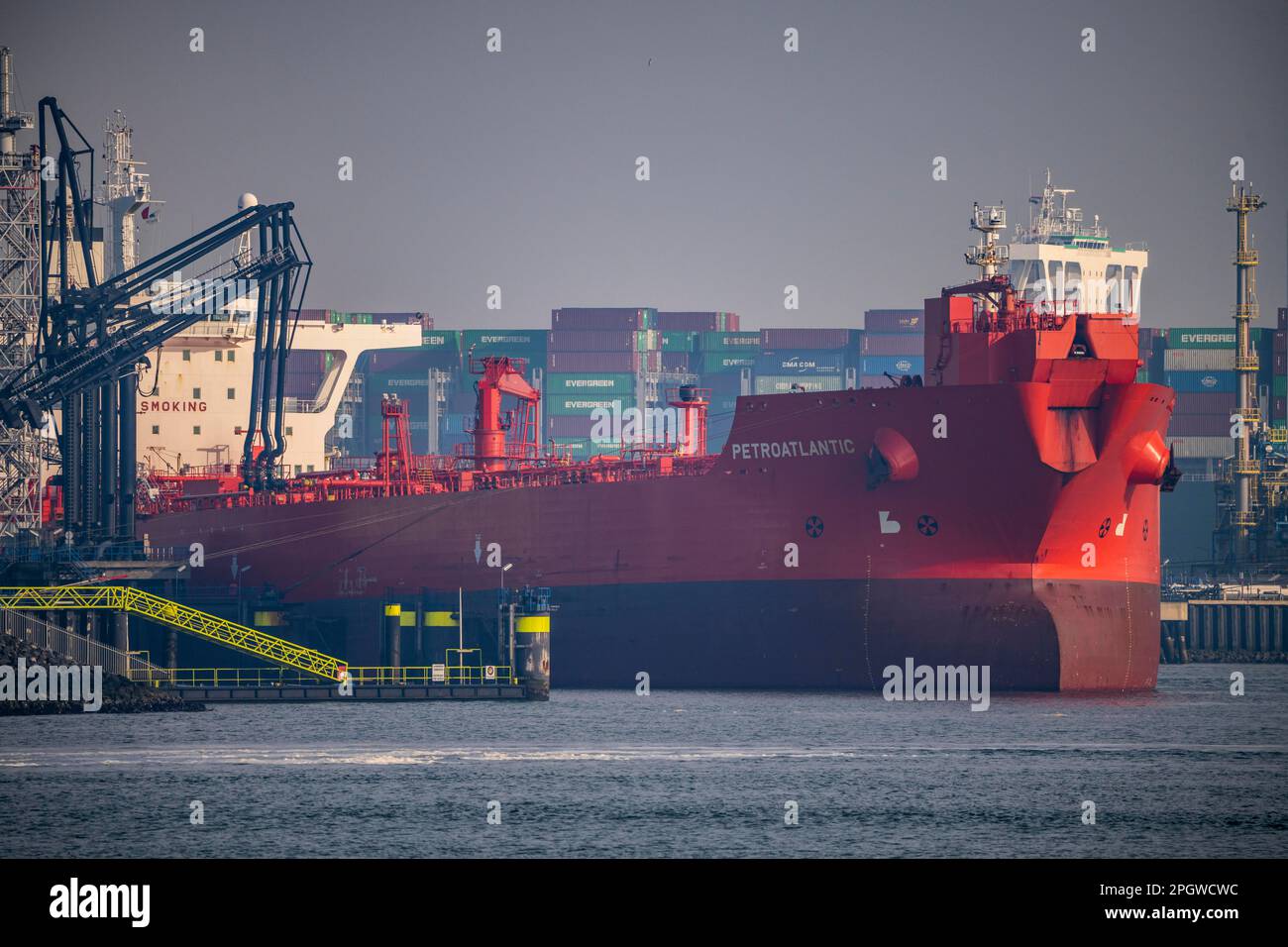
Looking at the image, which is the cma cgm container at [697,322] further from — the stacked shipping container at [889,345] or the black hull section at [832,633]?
the black hull section at [832,633]

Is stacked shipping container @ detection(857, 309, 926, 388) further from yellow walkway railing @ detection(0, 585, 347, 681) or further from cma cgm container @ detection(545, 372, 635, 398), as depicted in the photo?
yellow walkway railing @ detection(0, 585, 347, 681)

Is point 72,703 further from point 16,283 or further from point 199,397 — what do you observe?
point 199,397

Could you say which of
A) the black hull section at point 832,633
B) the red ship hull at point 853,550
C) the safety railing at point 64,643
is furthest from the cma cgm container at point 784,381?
the safety railing at point 64,643

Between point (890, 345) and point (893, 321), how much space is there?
159 centimetres

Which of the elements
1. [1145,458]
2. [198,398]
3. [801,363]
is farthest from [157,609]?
[801,363]

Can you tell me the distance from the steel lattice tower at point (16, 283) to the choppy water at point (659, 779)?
16108 millimetres

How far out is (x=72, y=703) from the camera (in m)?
43.7

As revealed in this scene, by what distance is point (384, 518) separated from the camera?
2088 inches

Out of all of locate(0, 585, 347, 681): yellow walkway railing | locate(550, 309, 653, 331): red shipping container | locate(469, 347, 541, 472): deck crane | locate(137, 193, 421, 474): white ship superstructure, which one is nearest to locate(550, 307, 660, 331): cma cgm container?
locate(550, 309, 653, 331): red shipping container

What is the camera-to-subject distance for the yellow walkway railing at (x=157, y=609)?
44.1 m

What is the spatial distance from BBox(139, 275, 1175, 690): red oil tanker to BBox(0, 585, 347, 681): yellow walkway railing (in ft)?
14.1

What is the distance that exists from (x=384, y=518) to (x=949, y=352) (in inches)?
647

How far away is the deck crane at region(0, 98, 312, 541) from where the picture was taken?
166 feet

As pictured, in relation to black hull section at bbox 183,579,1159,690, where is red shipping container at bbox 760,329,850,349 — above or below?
above
